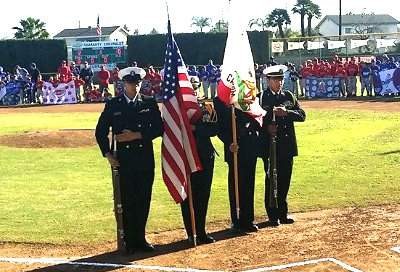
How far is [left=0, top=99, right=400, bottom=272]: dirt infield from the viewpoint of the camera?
→ 24.1ft

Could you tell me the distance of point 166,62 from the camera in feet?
27.2

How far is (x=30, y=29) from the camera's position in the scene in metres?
64.4

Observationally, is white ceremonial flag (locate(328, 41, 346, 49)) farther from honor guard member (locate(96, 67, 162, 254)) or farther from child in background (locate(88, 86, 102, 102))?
honor guard member (locate(96, 67, 162, 254))

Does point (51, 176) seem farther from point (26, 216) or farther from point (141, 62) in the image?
point (141, 62)

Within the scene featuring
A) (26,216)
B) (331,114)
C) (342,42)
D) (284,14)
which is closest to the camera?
(26,216)

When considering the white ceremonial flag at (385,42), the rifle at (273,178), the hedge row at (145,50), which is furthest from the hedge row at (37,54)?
the rifle at (273,178)

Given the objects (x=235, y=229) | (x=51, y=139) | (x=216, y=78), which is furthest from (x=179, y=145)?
(x=216, y=78)

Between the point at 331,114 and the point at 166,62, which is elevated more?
the point at 166,62

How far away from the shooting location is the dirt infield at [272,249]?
7.34 meters

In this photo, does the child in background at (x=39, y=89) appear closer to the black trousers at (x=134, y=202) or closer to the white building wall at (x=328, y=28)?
the black trousers at (x=134, y=202)

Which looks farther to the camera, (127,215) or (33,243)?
(33,243)

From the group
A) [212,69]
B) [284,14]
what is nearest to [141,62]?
[212,69]

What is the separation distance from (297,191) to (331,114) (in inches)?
501

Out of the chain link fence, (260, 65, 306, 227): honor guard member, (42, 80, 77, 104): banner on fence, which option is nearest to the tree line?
the chain link fence
